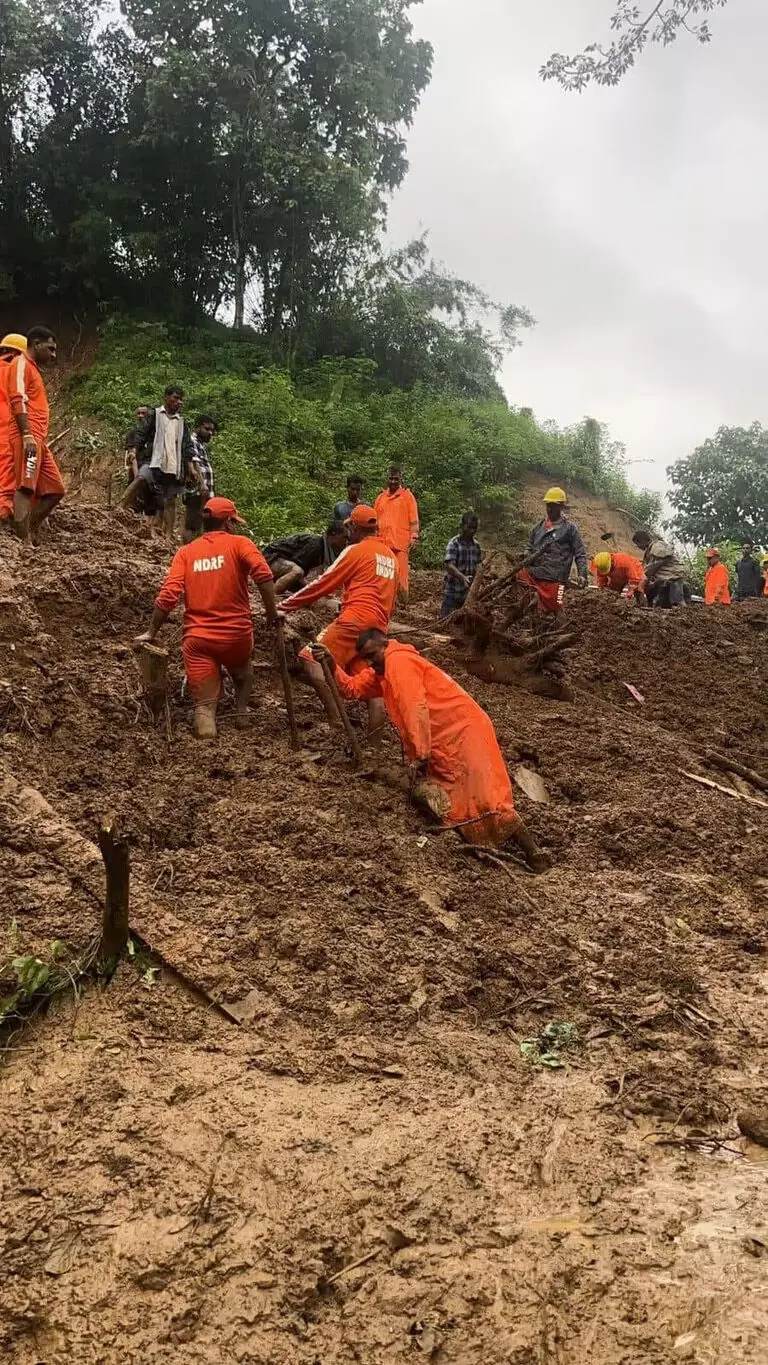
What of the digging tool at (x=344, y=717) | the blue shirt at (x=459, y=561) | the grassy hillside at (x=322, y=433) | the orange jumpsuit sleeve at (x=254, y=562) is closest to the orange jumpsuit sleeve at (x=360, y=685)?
the digging tool at (x=344, y=717)

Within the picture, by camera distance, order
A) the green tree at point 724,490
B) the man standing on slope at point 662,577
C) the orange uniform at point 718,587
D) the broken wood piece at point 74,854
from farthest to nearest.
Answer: the green tree at point 724,490 < the orange uniform at point 718,587 < the man standing on slope at point 662,577 < the broken wood piece at point 74,854

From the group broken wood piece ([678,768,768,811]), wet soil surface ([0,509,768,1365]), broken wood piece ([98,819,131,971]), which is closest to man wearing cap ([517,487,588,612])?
broken wood piece ([678,768,768,811])

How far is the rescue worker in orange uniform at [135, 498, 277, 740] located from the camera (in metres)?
5.46

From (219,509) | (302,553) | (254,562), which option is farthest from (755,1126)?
(302,553)

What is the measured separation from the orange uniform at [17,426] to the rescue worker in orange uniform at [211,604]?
183 cm

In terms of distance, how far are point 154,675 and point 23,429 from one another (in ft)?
7.24

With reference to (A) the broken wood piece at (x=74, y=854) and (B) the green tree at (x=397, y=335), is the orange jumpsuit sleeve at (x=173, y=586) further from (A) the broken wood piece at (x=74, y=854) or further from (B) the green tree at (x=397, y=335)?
(B) the green tree at (x=397, y=335)

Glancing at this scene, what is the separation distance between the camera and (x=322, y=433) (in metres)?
17.6

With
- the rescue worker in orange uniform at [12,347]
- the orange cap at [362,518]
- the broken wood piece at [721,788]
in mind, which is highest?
the rescue worker in orange uniform at [12,347]

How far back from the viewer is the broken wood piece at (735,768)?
24.5ft

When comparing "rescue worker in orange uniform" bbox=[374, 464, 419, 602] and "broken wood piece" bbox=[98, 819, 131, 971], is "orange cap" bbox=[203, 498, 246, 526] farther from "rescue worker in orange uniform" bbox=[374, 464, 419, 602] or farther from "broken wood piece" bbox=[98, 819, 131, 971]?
"rescue worker in orange uniform" bbox=[374, 464, 419, 602]

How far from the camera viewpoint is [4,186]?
21.1 metres

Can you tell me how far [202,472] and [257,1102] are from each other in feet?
23.8

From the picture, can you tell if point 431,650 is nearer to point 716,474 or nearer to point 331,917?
point 331,917
